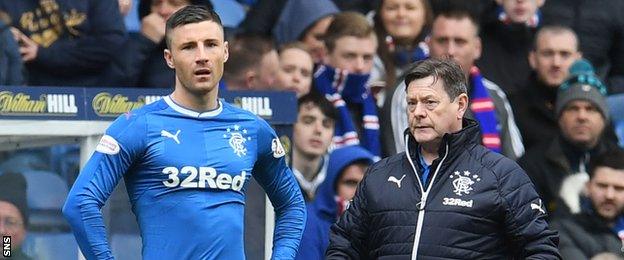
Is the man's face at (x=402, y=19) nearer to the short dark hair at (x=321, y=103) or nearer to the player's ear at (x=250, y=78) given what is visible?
the short dark hair at (x=321, y=103)

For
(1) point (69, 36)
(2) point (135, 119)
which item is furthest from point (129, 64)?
(2) point (135, 119)

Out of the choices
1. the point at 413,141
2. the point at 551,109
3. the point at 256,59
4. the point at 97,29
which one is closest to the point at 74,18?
the point at 97,29

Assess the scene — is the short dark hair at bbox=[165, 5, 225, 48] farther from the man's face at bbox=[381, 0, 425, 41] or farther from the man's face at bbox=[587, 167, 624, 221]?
the man's face at bbox=[381, 0, 425, 41]

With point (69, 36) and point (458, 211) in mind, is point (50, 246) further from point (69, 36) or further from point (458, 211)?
point (458, 211)

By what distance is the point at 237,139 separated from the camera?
7.14 m

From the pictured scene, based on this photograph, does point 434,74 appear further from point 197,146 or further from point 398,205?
point 197,146

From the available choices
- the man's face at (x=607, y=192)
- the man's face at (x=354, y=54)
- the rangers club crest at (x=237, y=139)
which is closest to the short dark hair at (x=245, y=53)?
the man's face at (x=354, y=54)

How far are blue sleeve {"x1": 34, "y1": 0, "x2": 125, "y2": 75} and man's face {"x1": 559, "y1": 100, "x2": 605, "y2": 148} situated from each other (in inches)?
114

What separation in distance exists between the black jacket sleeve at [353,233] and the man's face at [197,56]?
76cm

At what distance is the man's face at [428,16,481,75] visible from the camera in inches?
440

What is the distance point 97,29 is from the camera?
1062 centimetres

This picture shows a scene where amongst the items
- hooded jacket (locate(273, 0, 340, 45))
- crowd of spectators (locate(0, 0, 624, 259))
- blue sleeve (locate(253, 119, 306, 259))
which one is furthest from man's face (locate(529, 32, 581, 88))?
blue sleeve (locate(253, 119, 306, 259))

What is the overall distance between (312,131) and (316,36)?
1408 millimetres

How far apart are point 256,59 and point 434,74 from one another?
3508 mm
